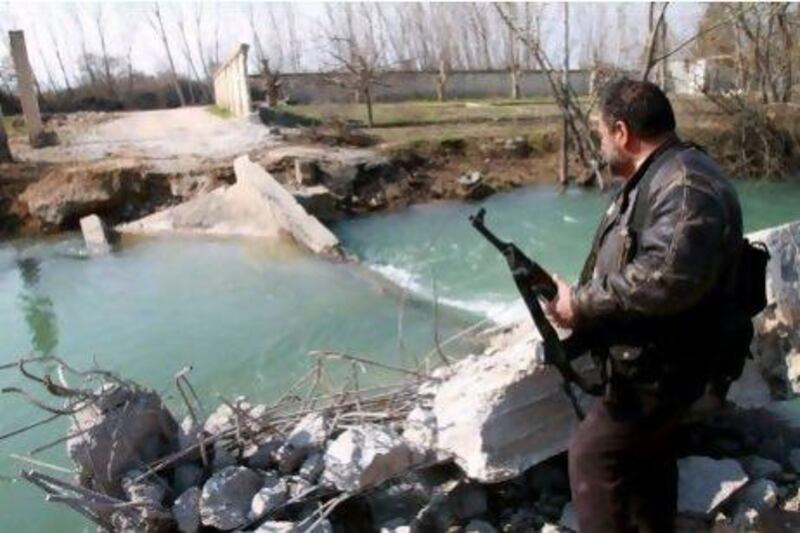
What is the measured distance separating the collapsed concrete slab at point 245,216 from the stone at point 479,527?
25.9 feet

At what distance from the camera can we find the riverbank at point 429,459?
10.7 feet

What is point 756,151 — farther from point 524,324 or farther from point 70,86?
point 70,86

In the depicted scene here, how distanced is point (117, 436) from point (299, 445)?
0.84 m

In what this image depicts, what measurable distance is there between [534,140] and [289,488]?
15.7 metres

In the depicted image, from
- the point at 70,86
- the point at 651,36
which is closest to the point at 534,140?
the point at 651,36

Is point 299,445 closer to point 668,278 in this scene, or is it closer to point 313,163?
point 668,278

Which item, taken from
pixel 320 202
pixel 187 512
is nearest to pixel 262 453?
pixel 187 512

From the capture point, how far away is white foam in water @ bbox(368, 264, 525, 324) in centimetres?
784

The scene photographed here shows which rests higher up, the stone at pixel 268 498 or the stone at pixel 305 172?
the stone at pixel 305 172

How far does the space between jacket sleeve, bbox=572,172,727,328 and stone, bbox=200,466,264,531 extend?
1.93m

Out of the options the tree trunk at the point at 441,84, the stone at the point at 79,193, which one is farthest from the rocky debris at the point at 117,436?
the tree trunk at the point at 441,84

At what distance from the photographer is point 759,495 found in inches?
125

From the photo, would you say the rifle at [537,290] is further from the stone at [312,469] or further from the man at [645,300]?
the stone at [312,469]

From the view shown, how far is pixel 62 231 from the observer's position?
547 inches
